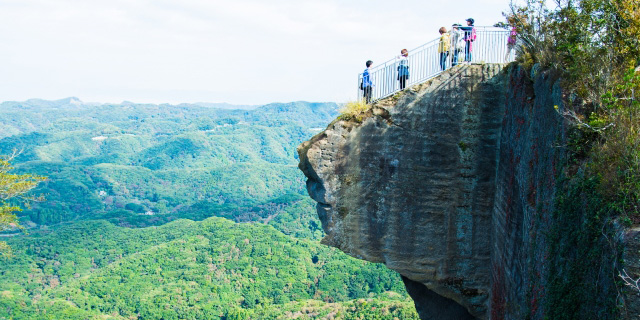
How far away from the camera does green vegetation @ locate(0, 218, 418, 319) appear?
59.4 metres

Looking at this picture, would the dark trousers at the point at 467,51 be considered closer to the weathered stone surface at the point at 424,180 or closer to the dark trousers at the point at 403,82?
the weathered stone surface at the point at 424,180

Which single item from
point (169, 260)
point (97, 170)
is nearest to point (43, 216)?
point (97, 170)

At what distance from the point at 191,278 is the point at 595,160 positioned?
6746 centimetres

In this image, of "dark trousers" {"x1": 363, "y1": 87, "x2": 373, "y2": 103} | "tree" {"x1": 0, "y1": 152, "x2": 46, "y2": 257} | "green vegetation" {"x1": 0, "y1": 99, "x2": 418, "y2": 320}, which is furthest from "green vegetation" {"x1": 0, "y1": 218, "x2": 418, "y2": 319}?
"dark trousers" {"x1": 363, "y1": 87, "x2": 373, "y2": 103}

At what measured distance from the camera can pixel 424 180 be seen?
509 inches

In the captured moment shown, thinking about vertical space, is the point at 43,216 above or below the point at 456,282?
below

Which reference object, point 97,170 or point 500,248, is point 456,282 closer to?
point 500,248

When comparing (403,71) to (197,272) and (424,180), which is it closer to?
(424,180)

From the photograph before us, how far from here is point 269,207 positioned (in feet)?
375

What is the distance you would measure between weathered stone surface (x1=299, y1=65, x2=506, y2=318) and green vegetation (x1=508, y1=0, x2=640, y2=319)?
3.77 meters

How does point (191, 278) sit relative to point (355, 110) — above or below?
below

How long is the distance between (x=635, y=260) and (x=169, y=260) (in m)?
74.7

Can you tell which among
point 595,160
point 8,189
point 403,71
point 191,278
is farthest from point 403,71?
point 191,278

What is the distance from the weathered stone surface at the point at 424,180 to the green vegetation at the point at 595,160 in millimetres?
3769
